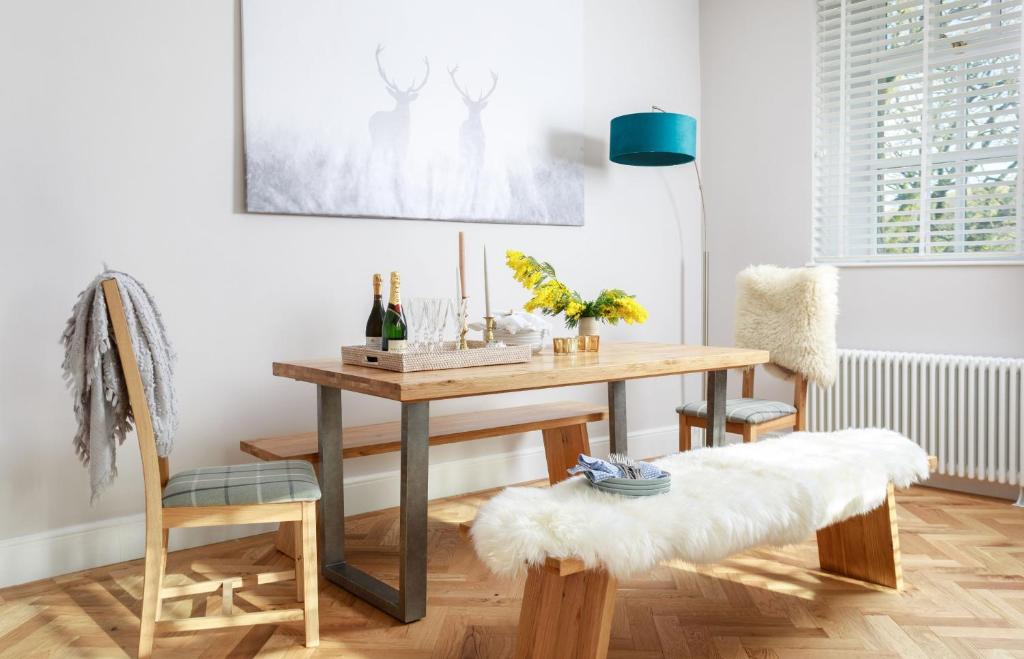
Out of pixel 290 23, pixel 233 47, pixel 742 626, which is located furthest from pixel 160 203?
pixel 742 626

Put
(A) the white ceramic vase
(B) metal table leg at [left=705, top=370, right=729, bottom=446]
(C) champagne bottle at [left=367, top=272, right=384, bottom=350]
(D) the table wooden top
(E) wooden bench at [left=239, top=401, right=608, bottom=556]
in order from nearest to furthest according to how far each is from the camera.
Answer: (D) the table wooden top < (C) champagne bottle at [left=367, top=272, right=384, bottom=350] < (E) wooden bench at [left=239, top=401, right=608, bottom=556] < (A) the white ceramic vase < (B) metal table leg at [left=705, top=370, right=729, bottom=446]

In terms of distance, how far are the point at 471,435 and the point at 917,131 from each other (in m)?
2.54

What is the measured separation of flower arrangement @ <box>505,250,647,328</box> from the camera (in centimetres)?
284

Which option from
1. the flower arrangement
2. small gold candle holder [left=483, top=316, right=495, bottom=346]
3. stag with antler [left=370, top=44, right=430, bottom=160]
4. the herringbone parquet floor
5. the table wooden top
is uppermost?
stag with antler [left=370, top=44, right=430, bottom=160]

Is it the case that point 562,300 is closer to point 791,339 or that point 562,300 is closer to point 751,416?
point 751,416

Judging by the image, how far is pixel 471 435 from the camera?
3053 millimetres

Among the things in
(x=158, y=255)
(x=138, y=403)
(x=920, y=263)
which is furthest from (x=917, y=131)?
(x=138, y=403)

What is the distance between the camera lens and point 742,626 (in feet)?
7.48

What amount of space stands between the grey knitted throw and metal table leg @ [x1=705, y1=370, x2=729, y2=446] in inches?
74.1

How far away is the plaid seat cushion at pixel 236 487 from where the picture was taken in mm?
2066

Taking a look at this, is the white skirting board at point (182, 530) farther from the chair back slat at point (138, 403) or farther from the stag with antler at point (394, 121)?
the stag with antler at point (394, 121)

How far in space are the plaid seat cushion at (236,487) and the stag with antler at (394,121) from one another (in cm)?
163

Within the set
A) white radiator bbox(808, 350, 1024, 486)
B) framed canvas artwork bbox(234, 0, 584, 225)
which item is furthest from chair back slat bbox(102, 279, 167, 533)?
white radiator bbox(808, 350, 1024, 486)

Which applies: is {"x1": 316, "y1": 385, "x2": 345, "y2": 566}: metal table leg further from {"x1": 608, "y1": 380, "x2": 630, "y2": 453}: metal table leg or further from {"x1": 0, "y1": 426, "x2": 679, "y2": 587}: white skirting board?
{"x1": 608, "y1": 380, "x2": 630, "y2": 453}: metal table leg
